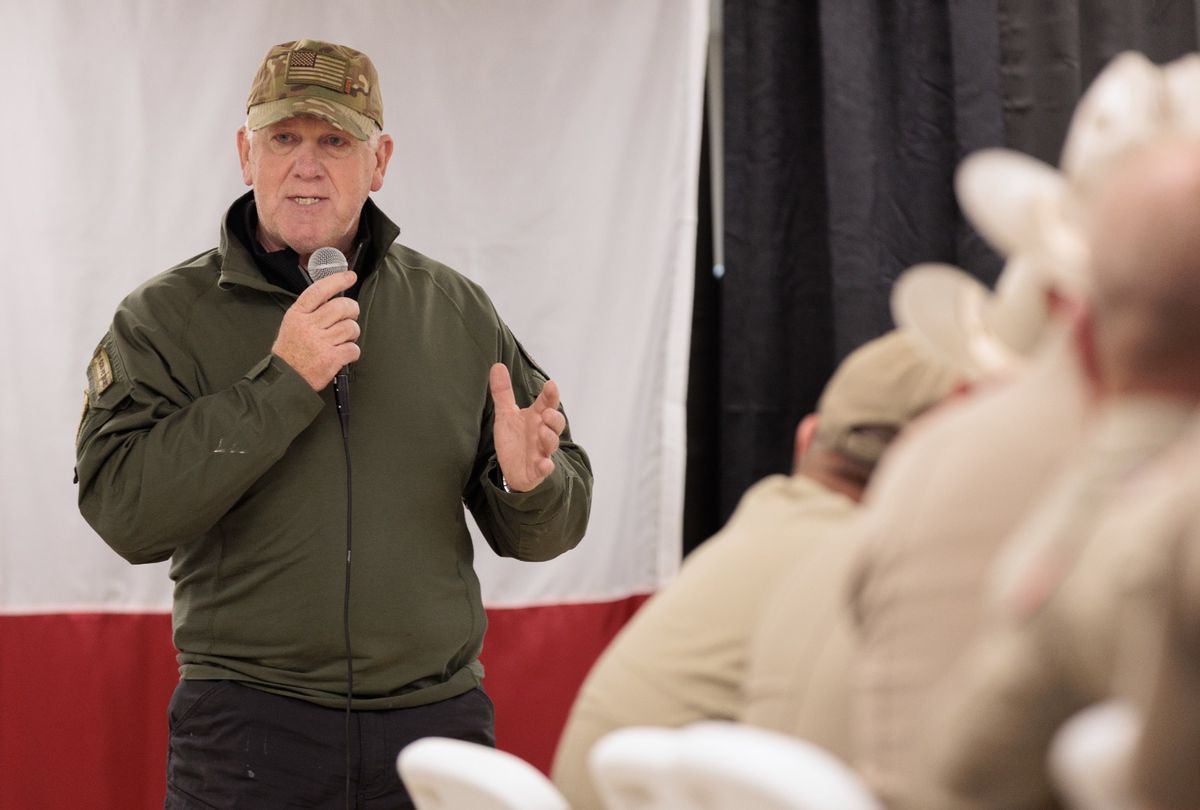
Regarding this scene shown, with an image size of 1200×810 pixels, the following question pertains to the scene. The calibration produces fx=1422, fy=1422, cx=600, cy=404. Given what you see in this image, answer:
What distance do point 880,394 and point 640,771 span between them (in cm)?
30

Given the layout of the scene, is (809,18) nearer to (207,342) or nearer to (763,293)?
(763,293)

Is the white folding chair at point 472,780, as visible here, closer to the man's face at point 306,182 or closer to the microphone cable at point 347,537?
the microphone cable at point 347,537

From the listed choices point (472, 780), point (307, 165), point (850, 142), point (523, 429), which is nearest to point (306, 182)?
point (307, 165)

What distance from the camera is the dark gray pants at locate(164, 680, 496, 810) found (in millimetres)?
1979

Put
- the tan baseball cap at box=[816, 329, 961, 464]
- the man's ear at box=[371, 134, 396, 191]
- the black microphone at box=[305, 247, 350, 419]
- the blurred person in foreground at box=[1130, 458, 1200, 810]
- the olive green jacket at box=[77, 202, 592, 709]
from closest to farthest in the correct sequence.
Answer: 1. the blurred person in foreground at box=[1130, 458, 1200, 810]
2. the tan baseball cap at box=[816, 329, 961, 464]
3. the olive green jacket at box=[77, 202, 592, 709]
4. the black microphone at box=[305, 247, 350, 419]
5. the man's ear at box=[371, 134, 396, 191]

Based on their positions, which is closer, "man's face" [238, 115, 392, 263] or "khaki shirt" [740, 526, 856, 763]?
"khaki shirt" [740, 526, 856, 763]

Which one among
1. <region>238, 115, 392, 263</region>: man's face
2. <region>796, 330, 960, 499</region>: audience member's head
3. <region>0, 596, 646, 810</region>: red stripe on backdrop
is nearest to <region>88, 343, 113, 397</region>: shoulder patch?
<region>238, 115, 392, 263</region>: man's face

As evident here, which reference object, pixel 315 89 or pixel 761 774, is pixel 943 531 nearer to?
pixel 761 774

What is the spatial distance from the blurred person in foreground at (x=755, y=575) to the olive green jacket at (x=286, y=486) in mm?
892

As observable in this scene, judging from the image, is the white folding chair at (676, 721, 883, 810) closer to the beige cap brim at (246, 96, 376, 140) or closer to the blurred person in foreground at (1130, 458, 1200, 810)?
the blurred person in foreground at (1130, 458, 1200, 810)

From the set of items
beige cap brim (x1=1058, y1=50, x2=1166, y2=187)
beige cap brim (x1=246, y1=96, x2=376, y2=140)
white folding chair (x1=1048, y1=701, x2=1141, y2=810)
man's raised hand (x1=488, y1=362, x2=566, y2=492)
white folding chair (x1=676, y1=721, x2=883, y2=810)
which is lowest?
white folding chair (x1=676, y1=721, x2=883, y2=810)

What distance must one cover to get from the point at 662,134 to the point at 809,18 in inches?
15.1

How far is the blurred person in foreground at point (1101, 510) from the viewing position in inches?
24.0

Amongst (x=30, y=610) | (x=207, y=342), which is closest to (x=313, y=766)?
(x=207, y=342)
